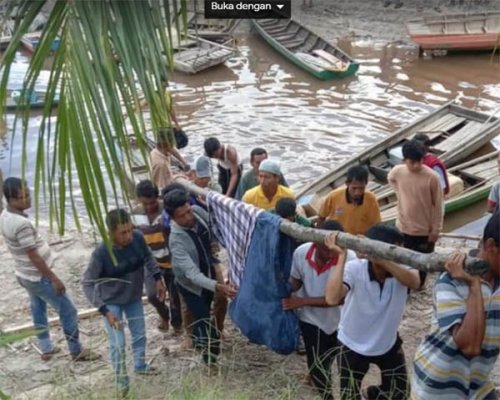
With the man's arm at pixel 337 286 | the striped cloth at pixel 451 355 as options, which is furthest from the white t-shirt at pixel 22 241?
the striped cloth at pixel 451 355

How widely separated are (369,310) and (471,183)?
6221 mm

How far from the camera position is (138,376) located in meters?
4.34

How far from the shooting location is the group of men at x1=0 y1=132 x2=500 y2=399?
288cm

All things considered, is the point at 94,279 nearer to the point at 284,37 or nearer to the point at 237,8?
the point at 237,8

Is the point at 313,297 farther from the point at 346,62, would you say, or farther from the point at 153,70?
the point at 346,62

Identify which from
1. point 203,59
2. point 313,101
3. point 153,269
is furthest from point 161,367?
point 203,59

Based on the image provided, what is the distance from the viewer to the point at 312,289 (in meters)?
4.14

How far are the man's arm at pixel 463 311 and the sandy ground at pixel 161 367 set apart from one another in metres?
0.95

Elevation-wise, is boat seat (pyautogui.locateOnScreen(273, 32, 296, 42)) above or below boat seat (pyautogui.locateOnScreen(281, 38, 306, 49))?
above

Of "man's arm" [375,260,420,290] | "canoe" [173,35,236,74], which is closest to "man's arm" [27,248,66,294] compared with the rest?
"man's arm" [375,260,420,290]

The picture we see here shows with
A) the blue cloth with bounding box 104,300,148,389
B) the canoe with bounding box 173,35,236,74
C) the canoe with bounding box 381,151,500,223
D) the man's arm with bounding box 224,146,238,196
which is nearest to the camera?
the blue cloth with bounding box 104,300,148,389

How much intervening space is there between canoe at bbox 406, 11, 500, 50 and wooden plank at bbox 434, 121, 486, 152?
6509 mm

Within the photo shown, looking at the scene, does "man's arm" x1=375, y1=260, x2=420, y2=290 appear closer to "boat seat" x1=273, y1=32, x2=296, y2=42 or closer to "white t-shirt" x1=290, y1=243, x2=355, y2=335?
"white t-shirt" x1=290, y1=243, x2=355, y2=335

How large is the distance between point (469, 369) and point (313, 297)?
132 centimetres
